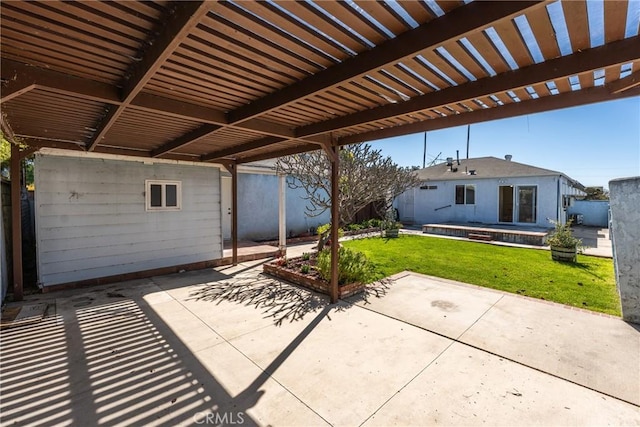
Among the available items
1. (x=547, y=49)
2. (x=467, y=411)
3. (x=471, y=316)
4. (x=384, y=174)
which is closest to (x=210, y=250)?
(x=384, y=174)

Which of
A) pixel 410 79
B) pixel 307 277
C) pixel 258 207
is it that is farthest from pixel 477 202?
pixel 410 79

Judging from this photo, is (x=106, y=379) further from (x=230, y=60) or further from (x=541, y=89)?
(x=541, y=89)

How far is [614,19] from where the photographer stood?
1824 mm

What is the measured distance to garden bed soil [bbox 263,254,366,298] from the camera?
5.46 metres

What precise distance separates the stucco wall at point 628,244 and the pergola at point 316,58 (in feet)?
8.02

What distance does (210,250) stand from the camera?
25.9 ft

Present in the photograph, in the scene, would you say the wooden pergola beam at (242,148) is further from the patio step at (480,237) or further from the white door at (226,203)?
the patio step at (480,237)

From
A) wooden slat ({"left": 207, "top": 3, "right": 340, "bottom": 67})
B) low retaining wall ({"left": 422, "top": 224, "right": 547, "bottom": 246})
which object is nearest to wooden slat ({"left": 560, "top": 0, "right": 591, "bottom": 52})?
wooden slat ({"left": 207, "top": 3, "right": 340, "bottom": 67})

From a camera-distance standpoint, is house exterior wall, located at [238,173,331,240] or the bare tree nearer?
the bare tree

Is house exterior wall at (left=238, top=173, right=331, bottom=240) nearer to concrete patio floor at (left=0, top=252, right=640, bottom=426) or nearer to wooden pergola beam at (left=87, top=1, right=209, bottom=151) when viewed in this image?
concrete patio floor at (left=0, top=252, right=640, bottom=426)

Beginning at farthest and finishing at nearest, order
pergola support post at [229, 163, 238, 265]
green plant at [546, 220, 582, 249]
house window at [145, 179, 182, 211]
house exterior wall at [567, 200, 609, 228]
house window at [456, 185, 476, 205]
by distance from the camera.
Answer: house exterior wall at [567, 200, 609, 228] → house window at [456, 185, 476, 205] → green plant at [546, 220, 582, 249] → pergola support post at [229, 163, 238, 265] → house window at [145, 179, 182, 211]

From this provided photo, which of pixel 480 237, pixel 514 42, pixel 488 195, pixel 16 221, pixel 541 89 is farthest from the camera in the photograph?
pixel 488 195

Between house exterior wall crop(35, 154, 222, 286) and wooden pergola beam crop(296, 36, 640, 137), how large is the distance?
17.8 ft

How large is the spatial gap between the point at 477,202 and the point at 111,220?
1554 cm
